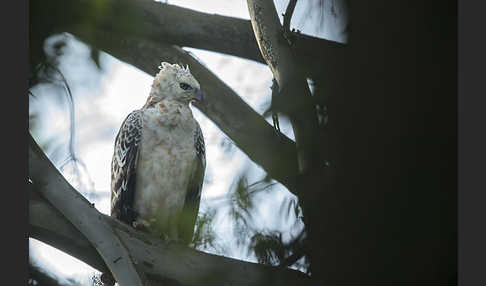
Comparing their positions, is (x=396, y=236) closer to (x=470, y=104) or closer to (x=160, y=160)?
(x=470, y=104)

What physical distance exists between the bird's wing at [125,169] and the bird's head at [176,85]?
145mm

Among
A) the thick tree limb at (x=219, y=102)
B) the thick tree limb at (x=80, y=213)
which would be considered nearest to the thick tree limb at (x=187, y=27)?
the thick tree limb at (x=219, y=102)

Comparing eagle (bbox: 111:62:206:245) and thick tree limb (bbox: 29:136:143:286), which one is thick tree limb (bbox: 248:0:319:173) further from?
eagle (bbox: 111:62:206:245)

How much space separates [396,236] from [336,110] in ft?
0.95

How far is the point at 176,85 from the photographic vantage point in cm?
246

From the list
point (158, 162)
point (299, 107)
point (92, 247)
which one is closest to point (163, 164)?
point (158, 162)

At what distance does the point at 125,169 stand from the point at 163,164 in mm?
139

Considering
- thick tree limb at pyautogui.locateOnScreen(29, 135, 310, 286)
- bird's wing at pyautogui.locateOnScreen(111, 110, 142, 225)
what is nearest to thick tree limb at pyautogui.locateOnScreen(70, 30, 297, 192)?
bird's wing at pyautogui.locateOnScreen(111, 110, 142, 225)

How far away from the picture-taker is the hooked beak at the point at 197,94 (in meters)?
2.42

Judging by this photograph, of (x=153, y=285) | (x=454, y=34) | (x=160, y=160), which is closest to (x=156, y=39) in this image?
(x=160, y=160)

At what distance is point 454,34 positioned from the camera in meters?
1.54

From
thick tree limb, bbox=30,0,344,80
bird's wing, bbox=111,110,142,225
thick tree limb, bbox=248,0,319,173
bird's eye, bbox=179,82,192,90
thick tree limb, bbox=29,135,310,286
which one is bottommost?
thick tree limb, bbox=29,135,310,286

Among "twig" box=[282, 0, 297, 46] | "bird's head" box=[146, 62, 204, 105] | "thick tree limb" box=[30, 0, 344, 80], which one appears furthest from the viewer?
"bird's head" box=[146, 62, 204, 105]

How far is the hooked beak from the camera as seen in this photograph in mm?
2420
